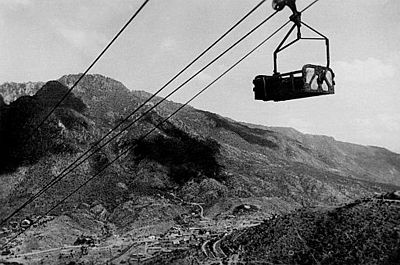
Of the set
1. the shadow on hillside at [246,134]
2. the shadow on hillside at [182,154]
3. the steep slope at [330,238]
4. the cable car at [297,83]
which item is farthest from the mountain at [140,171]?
the cable car at [297,83]

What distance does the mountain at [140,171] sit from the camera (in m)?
73.8

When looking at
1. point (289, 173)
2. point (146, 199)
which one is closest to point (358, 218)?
point (146, 199)

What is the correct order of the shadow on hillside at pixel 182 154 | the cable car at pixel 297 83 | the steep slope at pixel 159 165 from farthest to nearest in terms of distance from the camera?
the shadow on hillside at pixel 182 154, the steep slope at pixel 159 165, the cable car at pixel 297 83

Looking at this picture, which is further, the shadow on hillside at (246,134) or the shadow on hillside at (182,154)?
the shadow on hillside at (246,134)

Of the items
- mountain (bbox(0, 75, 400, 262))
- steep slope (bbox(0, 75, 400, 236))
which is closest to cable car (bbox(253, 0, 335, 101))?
mountain (bbox(0, 75, 400, 262))

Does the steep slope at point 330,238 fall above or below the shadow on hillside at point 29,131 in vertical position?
below

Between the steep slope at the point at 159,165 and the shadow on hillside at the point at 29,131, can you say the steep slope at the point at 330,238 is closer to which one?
the steep slope at the point at 159,165

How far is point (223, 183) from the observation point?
3329 inches

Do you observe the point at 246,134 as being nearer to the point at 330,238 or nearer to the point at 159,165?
the point at 159,165

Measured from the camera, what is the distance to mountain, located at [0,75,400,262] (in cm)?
7381

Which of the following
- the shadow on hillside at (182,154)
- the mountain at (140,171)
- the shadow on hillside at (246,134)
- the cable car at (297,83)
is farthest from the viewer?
the shadow on hillside at (246,134)

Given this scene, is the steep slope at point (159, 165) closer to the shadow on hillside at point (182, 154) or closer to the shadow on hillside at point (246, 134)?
the shadow on hillside at point (182, 154)

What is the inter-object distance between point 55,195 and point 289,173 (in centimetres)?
4594

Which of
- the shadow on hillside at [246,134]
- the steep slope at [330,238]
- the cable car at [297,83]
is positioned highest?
the shadow on hillside at [246,134]
